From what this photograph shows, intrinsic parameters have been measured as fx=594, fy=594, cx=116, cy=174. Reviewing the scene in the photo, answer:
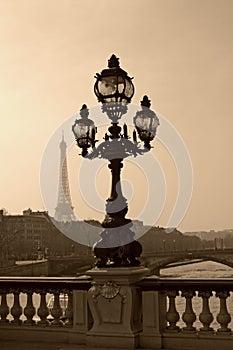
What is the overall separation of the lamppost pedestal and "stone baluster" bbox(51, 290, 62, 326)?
2.05 feet

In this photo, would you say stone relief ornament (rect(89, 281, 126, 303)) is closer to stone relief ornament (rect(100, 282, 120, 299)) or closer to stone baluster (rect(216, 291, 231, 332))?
stone relief ornament (rect(100, 282, 120, 299))

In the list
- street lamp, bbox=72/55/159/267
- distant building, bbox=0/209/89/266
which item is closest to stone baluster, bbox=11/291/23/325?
street lamp, bbox=72/55/159/267

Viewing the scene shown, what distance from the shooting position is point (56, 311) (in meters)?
9.30

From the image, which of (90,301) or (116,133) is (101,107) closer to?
(116,133)

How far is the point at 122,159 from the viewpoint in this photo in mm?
9172

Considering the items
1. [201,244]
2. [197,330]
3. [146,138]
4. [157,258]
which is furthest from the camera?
[201,244]

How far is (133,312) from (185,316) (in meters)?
0.76

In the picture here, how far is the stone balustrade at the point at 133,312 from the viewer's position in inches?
332

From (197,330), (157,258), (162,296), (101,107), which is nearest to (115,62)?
(101,107)

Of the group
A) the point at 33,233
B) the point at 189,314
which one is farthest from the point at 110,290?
the point at 33,233

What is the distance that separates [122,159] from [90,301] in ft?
7.25

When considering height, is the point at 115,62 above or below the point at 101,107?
above

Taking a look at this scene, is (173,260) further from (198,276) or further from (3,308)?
(3,308)

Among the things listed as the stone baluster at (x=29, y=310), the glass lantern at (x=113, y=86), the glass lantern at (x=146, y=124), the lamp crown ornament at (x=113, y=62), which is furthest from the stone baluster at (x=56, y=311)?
the lamp crown ornament at (x=113, y=62)
